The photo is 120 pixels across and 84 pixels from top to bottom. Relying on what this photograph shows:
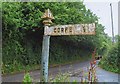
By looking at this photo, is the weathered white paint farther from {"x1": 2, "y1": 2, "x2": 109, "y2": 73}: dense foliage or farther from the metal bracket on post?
{"x1": 2, "y1": 2, "x2": 109, "y2": 73}: dense foliage

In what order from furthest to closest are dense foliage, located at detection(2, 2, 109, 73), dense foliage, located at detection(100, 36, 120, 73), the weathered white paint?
1. dense foliage, located at detection(100, 36, 120, 73)
2. dense foliage, located at detection(2, 2, 109, 73)
3. the weathered white paint

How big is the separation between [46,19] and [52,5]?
11.9 meters

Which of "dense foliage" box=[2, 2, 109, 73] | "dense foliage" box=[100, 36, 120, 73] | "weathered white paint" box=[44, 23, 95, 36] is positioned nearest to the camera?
"weathered white paint" box=[44, 23, 95, 36]

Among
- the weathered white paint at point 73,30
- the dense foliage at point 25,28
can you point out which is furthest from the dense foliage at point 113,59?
the weathered white paint at point 73,30

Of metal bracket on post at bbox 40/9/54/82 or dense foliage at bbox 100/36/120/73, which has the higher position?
metal bracket on post at bbox 40/9/54/82

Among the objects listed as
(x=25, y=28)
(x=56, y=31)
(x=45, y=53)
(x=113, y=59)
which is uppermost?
(x=25, y=28)

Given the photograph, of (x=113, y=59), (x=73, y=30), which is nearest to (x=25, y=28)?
(x=113, y=59)

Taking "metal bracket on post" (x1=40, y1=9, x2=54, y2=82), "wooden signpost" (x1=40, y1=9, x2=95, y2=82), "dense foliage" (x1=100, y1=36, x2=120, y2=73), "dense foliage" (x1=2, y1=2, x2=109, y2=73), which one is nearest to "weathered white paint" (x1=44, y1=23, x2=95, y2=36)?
"wooden signpost" (x1=40, y1=9, x2=95, y2=82)

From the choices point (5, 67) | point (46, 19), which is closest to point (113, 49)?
point (5, 67)

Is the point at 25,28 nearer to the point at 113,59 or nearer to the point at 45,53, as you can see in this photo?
the point at 113,59

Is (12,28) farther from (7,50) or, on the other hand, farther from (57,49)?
(57,49)

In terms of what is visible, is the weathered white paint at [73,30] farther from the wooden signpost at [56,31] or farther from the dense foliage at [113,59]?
the dense foliage at [113,59]

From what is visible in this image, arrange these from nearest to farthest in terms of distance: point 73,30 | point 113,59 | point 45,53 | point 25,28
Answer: point 73,30, point 45,53, point 25,28, point 113,59

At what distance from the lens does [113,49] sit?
2103cm
